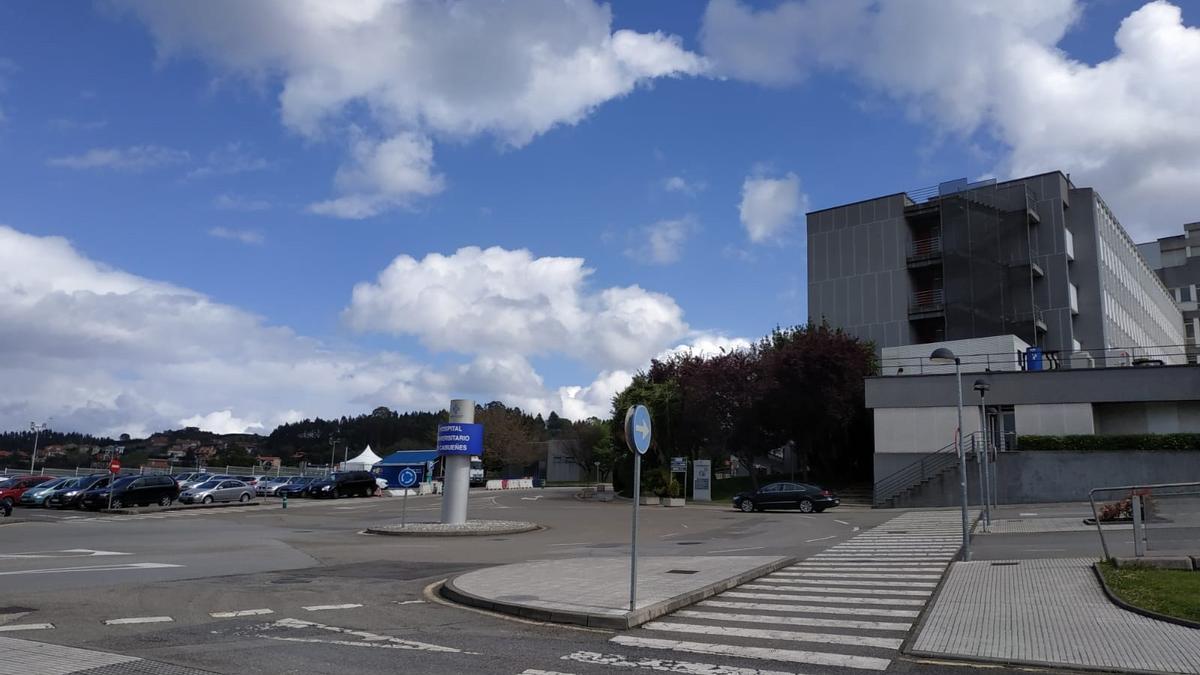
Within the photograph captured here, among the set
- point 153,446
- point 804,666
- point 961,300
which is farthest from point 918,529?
point 153,446

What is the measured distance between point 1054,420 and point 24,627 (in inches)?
1673

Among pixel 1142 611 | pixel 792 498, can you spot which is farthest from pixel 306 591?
pixel 792 498

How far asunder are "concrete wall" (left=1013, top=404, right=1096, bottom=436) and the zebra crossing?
91.1 feet

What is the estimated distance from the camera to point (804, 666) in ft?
25.4

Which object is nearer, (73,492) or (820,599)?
(820,599)

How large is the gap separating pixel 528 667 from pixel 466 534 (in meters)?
20.9

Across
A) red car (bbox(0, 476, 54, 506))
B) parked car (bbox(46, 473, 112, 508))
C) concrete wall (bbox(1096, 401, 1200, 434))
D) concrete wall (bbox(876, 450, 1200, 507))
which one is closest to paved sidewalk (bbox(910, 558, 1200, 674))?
concrete wall (bbox(876, 450, 1200, 507))

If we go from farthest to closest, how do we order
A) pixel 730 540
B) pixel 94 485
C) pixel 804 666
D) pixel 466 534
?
1. pixel 94 485
2. pixel 466 534
3. pixel 730 540
4. pixel 804 666

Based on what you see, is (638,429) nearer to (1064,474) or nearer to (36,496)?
(1064,474)

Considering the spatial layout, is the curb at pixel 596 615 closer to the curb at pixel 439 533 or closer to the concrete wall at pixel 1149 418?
the curb at pixel 439 533

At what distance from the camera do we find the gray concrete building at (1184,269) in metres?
102

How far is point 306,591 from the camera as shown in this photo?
531 inches

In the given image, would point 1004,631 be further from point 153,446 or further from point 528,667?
point 153,446

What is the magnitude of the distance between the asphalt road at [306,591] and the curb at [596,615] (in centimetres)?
27
